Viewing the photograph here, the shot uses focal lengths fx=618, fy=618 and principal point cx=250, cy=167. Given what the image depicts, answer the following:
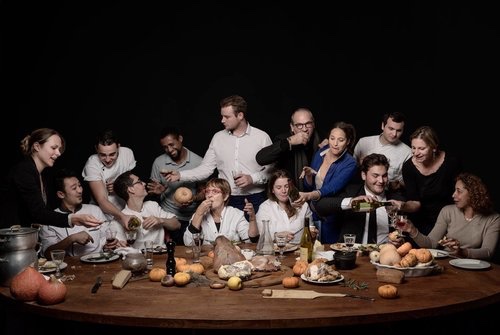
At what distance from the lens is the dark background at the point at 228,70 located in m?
6.47

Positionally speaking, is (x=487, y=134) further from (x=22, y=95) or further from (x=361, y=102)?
(x=22, y=95)

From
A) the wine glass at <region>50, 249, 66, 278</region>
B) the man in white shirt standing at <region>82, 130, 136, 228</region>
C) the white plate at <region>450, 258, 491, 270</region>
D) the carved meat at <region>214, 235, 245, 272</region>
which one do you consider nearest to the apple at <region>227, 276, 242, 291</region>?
the carved meat at <region>214, 235, 245, 272</region>

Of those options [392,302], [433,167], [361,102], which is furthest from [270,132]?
[392,302]

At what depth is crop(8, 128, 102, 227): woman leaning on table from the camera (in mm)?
4293

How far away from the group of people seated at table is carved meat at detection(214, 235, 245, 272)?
26.6 inches

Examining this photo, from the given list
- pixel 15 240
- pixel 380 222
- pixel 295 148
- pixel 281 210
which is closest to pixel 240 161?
pixel 295 148

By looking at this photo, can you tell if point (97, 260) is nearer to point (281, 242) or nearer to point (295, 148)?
point (281, 242)

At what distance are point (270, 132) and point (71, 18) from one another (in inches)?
94.6

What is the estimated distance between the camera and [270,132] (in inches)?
262

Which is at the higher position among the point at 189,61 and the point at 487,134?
the point at 189,61

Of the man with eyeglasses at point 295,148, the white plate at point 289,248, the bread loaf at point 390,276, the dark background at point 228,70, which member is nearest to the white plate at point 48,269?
the white plate at point 289,248

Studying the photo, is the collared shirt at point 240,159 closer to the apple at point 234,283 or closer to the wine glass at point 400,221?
the wine glass at point 400,221

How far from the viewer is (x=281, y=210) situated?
489cm

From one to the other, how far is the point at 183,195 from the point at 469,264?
95.7 inches
